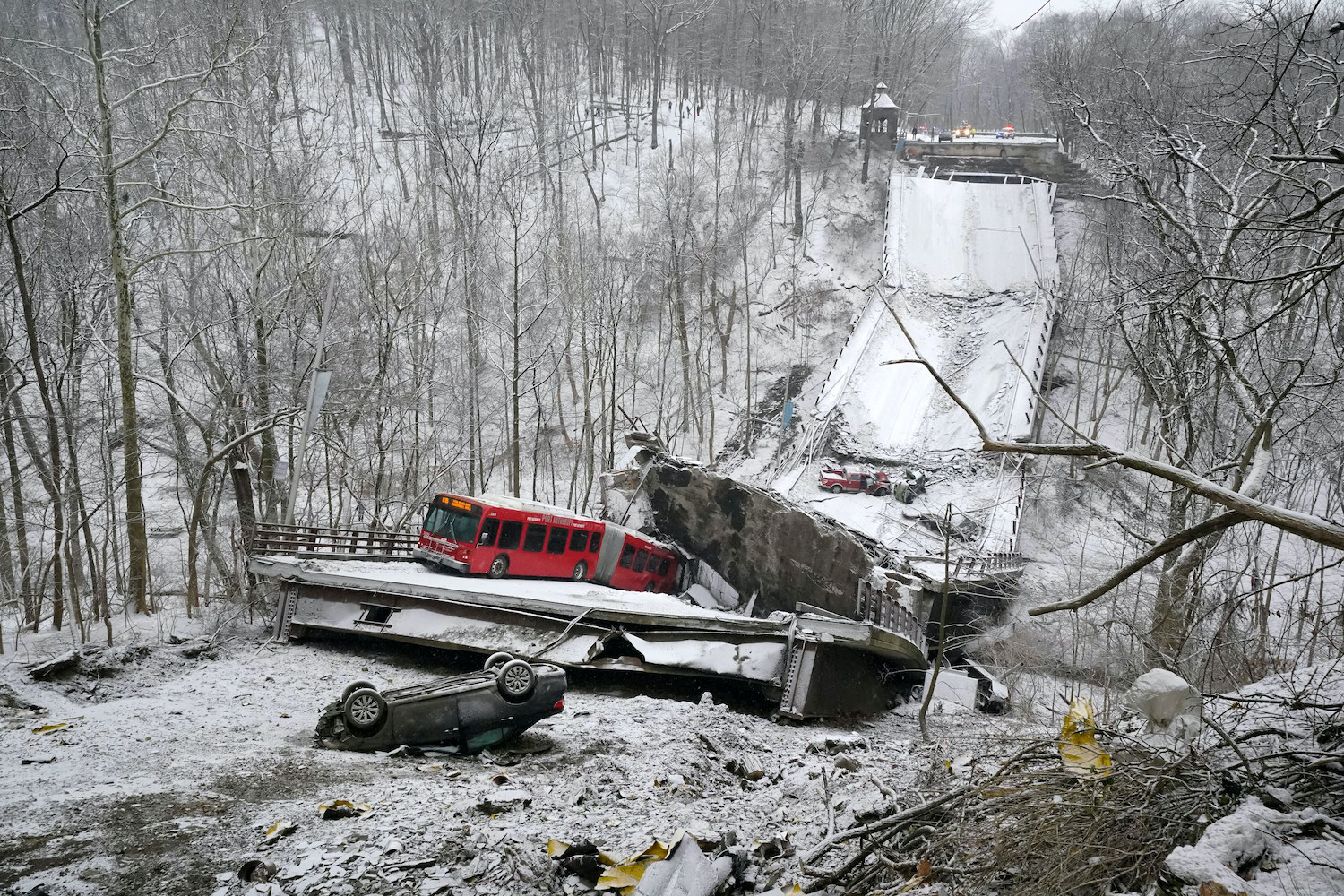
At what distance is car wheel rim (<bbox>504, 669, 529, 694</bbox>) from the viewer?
7.96 m

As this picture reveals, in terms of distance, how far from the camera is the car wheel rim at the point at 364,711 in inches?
306

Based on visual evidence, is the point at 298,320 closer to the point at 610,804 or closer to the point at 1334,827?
the point at 610,804

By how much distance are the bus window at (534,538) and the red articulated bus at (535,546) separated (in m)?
0.02

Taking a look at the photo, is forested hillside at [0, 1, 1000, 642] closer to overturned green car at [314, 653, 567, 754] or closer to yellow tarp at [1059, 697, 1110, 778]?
overturned green car at [314, 653, 567, 754]

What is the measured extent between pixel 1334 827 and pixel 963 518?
23158mm

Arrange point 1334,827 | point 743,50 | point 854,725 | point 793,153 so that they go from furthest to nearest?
point 743,50
point 793,153
point 854,725
point 1334,827

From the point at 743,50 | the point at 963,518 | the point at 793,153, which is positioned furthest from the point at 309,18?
the point at 963,518

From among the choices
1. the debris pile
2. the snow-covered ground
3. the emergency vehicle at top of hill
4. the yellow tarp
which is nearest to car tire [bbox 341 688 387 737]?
the snow-covered ground

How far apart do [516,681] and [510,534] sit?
762 cm

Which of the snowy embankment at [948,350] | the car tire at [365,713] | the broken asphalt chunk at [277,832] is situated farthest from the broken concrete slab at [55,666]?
the snowy embankment at [948,350]

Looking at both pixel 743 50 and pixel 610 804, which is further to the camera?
pixel 743 50

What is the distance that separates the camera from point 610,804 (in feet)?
20.6

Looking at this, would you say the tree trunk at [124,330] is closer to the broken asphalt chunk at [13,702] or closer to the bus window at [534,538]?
the bus window at [534,538]

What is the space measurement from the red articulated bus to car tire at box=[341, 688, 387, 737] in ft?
22.9
